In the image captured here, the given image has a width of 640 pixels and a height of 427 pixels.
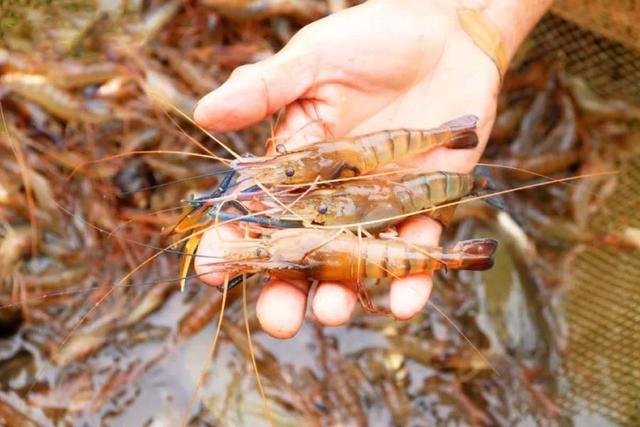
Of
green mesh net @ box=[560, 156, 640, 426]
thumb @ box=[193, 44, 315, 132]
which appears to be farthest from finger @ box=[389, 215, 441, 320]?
green mesh net @ box=[560, 156, 640, 426]

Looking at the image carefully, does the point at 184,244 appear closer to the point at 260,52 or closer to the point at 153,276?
the point at 153,276

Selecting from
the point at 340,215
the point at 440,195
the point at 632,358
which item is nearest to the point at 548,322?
the point at 632,358

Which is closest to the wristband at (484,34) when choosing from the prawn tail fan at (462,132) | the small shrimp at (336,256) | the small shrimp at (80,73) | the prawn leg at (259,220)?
the prawn tail fan at (462,132)

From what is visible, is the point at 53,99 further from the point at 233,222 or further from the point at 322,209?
the point at 322,209

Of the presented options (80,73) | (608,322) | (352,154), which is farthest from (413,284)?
(80,73)

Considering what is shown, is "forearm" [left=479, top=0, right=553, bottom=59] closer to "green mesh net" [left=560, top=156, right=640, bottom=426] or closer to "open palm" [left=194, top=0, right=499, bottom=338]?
"open palm" [left=194, top=0, right=499, bottom=338]

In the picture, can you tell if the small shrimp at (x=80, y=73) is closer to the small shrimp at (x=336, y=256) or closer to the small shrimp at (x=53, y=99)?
the small shrimp at (x=53, y=99)
